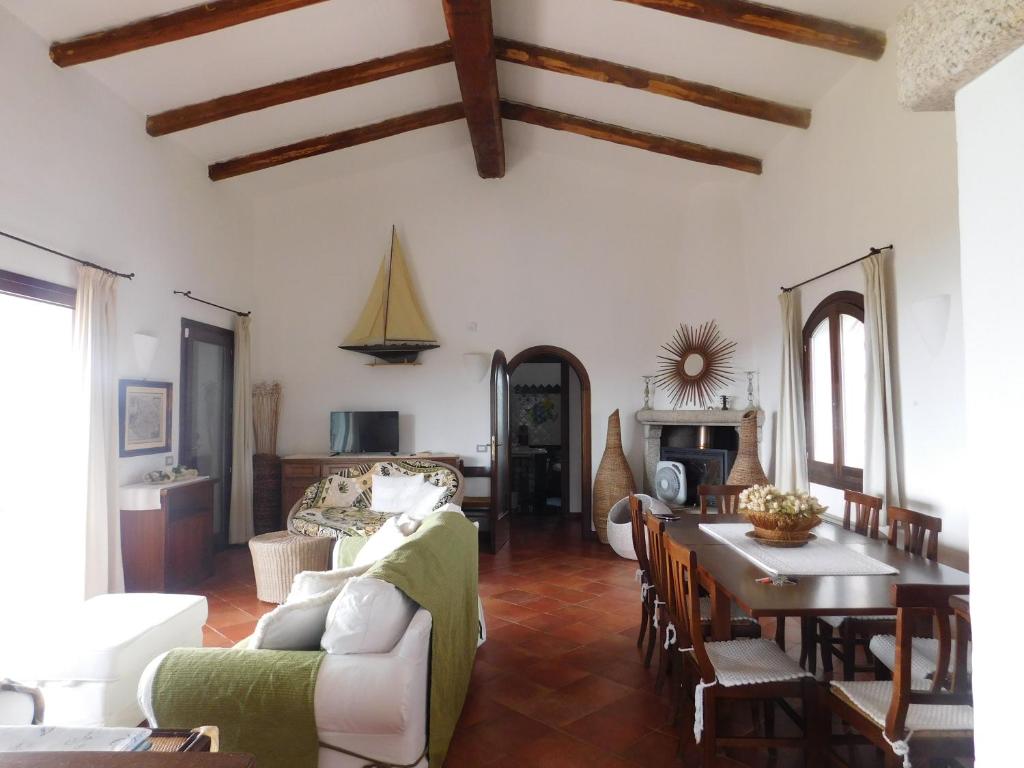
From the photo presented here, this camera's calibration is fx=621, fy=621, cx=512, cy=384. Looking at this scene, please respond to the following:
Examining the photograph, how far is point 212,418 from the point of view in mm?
6164

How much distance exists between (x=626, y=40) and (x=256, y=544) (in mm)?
4625

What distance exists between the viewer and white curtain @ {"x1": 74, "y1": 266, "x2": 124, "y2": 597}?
413cm

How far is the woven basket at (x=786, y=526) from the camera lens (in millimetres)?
3029

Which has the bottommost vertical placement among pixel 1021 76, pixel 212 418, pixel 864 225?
pixel 212 418

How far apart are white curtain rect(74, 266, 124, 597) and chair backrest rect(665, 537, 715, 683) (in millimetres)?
3744

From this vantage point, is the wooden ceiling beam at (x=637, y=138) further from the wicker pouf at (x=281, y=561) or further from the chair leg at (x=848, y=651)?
the chair leg at (x=848, y=651)

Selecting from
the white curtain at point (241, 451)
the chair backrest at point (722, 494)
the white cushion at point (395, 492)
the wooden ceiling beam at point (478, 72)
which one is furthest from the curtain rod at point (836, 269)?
the white curtain at point (241, 451)

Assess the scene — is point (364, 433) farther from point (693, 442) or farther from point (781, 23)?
point (781, 23)

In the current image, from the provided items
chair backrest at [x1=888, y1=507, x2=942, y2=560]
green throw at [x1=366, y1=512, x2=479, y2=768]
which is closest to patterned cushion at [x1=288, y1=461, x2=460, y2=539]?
green throw at [x1=366, y1=512, x2=479, y2=768]

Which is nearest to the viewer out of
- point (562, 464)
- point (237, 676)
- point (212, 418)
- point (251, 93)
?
point (237, 676)

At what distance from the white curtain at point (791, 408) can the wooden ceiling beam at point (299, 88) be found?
3621mm

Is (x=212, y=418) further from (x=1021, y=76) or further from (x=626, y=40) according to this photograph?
(x=1021, y=76)

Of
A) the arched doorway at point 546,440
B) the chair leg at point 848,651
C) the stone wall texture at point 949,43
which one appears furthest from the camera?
the arched doorway at point 546,440

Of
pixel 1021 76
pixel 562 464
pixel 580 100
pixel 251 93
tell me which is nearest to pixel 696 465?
pixel 562 464
